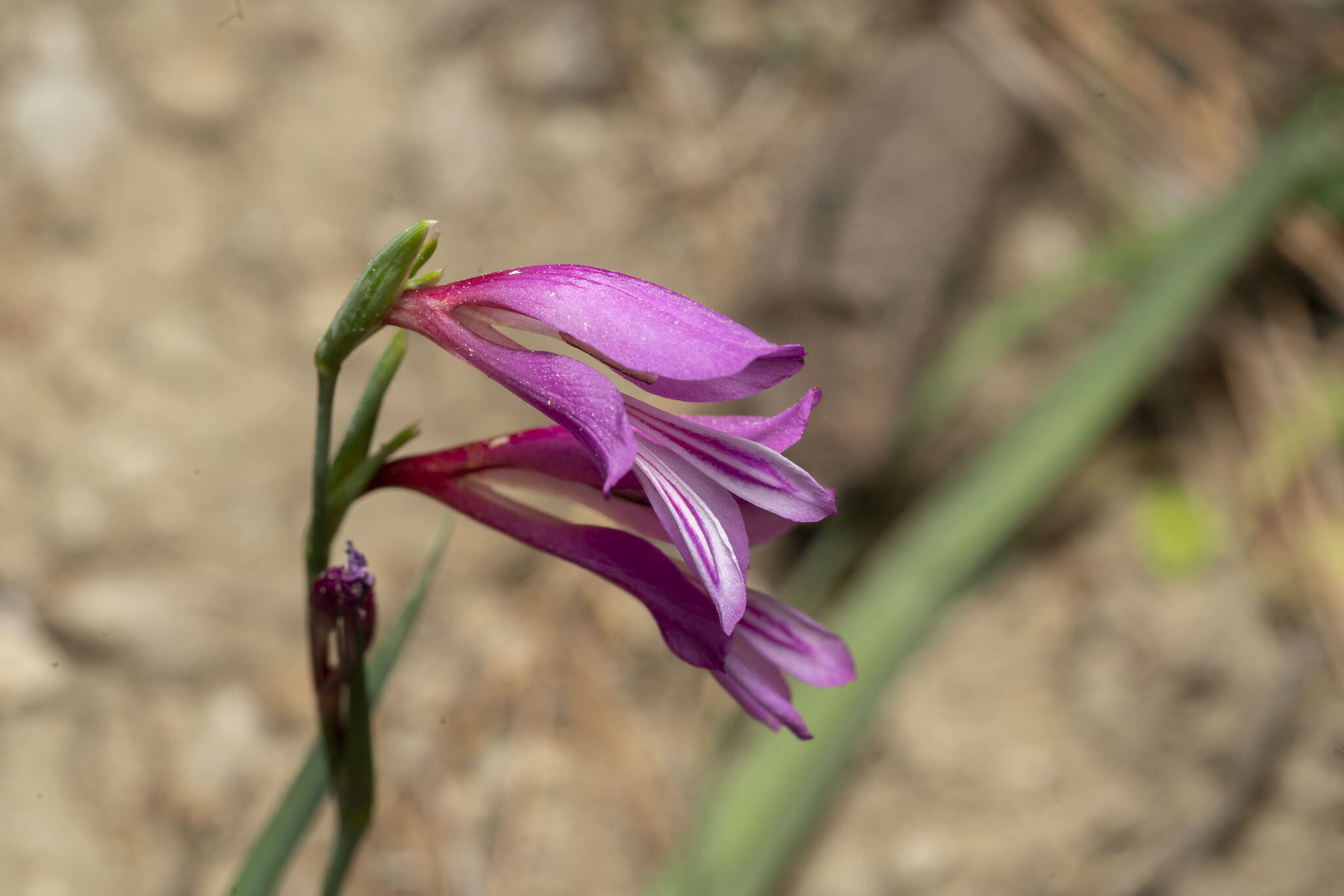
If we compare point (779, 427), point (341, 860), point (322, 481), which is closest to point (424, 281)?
point (322, 481)

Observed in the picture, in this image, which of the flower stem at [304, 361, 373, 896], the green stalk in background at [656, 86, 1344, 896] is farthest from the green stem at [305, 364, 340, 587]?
the green stalk in background at [656, 86, 1344, 896]

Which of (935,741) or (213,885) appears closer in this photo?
(213,885)

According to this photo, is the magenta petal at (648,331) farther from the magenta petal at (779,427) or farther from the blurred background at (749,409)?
the blurred background at (749,409)

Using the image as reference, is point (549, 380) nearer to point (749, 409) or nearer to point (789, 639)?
point (789, 639)

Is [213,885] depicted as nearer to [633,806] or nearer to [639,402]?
[633,806]

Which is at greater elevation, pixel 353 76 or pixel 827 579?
pixel 353 76

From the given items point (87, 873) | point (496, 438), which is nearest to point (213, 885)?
point (87, 873)
